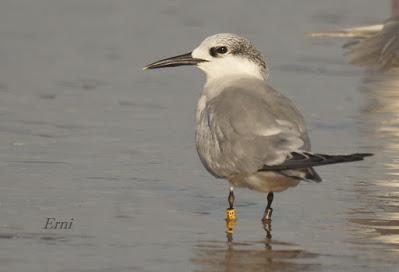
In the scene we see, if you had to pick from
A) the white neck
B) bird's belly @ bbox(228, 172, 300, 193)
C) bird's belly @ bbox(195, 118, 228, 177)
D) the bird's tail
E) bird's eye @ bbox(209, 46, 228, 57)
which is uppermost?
bird's eye @ bbox(209, 46, 228, 57)

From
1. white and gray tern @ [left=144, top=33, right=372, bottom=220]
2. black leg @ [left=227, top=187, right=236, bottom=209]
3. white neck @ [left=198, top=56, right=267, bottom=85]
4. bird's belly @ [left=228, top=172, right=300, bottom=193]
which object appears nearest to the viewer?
white and gray tern @ [left=144, top=33, right=372, bottom=220]

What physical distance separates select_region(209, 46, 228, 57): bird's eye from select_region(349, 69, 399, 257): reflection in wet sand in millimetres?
1180

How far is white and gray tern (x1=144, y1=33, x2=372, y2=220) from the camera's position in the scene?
7.43 meters

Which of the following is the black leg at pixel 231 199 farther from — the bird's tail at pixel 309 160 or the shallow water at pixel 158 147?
the bird's tail at pixel 309 160

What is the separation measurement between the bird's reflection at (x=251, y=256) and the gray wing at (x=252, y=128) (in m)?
0.43

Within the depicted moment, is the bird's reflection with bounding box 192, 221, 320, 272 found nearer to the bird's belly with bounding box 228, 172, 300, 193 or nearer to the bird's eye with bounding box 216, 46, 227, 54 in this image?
the bird's belly with bounding box 228, 172, 300, 193

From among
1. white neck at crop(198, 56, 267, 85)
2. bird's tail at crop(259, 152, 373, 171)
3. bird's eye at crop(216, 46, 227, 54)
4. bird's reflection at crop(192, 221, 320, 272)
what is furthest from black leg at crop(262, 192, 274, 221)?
bird's eye at crop(216, 46, 227, 54)

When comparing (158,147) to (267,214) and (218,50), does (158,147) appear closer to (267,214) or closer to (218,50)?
(218,50)

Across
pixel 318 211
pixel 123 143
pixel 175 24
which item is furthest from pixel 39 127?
pixel 175 24

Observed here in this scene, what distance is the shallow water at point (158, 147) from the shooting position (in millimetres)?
7234

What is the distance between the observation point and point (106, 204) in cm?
820

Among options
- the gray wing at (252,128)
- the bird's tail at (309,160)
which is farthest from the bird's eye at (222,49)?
the bird's tail at (309,160)

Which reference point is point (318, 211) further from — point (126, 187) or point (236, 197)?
point (126, 187)

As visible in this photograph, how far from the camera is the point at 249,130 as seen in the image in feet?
25.3
